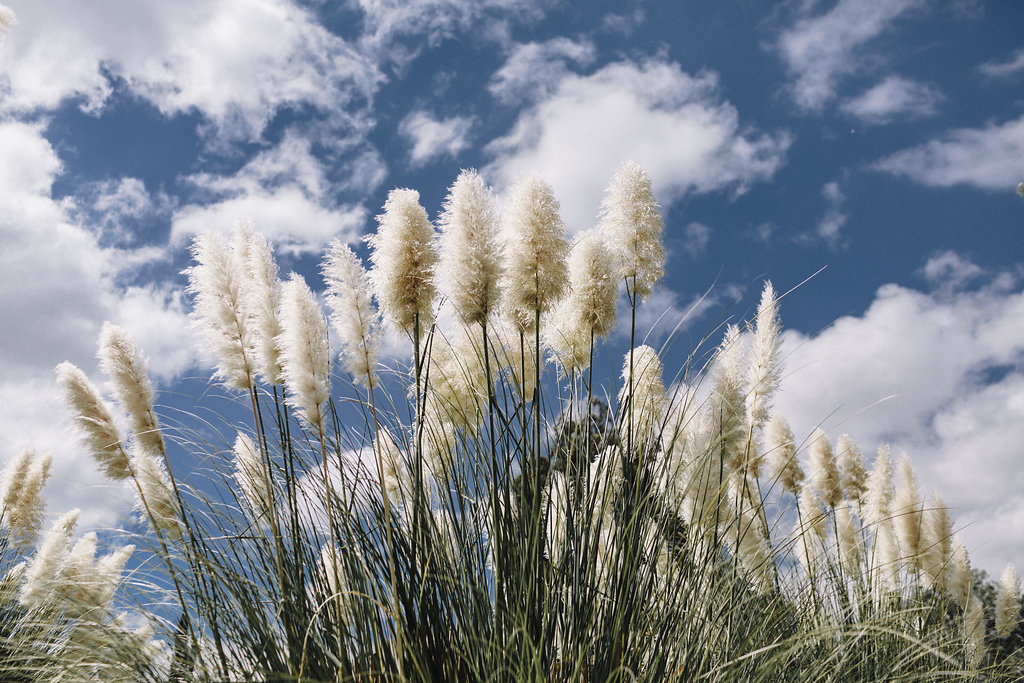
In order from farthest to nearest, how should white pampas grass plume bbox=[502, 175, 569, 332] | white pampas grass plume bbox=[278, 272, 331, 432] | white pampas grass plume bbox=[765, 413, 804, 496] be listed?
white pampas grass plume bbox=[765, 413, 804, 496] < white pampas grass plume bbox=[502, 175, 569, 332] < white pampas grass plume bbox=[278, 272, 331, 432]

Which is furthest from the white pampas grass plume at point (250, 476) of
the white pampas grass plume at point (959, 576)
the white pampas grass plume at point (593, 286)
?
the white pampas grass plume at point (959, 576)

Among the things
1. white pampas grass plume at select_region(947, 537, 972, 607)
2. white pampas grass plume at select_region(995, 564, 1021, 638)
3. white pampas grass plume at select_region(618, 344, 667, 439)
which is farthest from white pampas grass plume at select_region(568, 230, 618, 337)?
white pampas grass plume at select_region(995, 564, 1021, 638)

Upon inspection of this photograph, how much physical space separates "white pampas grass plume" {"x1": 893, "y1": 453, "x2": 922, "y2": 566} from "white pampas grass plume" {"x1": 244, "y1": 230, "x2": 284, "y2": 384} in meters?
4.35

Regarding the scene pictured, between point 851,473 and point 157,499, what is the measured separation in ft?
15.9

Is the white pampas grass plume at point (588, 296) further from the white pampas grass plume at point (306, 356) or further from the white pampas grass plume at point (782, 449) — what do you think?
the white pampas grass plume at point (782, 449)

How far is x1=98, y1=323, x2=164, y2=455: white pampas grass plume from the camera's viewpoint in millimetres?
2771

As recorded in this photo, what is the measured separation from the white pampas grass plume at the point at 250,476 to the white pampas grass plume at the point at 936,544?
4438 mm

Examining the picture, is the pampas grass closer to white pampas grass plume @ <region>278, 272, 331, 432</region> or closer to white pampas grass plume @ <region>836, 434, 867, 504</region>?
white pampas grass plume @ <region>278, 272, 331, 432</region>

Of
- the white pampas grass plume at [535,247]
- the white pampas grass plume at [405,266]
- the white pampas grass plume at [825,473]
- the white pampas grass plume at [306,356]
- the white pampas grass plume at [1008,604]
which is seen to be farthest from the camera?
the white pampas grass plume at [1008,604]

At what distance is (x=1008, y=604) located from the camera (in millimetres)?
6145

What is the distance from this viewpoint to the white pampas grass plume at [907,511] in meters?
5.09

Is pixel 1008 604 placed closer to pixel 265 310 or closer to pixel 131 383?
pixel 265 310

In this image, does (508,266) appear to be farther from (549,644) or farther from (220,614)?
(220,614)

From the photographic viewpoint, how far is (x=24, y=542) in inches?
204
